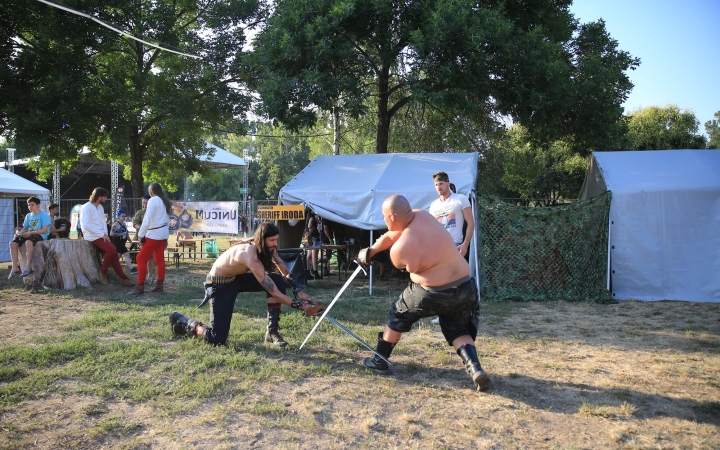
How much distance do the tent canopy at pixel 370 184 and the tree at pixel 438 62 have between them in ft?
4.45

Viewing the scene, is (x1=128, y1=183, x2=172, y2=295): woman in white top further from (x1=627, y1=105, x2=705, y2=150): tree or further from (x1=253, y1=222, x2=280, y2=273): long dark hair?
(x1=627, y1=105, x2=705, y2=150): tree

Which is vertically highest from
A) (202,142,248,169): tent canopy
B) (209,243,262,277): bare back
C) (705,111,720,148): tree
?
(705,111,720,148): tree

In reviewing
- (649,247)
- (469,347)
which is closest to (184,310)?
(469,347)

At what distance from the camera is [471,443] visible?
323 centimetres

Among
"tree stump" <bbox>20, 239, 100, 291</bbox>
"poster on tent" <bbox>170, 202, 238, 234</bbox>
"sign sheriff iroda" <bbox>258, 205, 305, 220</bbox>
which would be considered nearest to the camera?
"tree stump" <bbox>20, 239, 100, 291</bbox>

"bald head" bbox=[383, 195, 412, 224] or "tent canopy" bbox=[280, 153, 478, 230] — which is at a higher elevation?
"tent canopy" bbox=[280, 153, 478, 230]

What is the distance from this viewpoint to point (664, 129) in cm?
2222

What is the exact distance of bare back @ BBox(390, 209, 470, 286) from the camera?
3.95m

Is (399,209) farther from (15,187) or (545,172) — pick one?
(545,172)

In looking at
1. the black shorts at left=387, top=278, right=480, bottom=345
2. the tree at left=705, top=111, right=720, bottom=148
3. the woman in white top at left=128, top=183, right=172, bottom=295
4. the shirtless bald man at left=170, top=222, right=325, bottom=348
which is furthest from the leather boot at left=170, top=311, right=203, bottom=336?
the tree at left=705, top=111, right=720, bottom=148

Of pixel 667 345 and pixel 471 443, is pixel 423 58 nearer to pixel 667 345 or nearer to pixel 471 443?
pixel 667 345

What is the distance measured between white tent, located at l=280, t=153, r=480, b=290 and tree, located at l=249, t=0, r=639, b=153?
1379 mm

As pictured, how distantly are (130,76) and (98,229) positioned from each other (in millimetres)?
7165

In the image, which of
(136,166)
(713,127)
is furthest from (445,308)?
(713,127)
